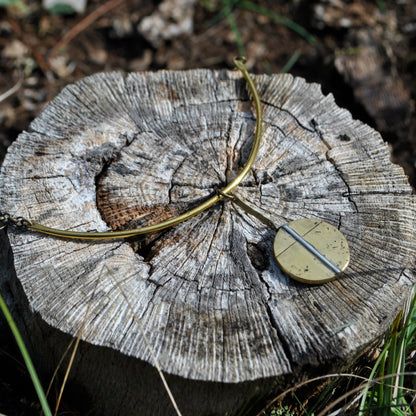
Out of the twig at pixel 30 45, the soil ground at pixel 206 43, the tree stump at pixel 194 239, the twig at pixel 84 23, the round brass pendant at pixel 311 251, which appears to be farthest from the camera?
the twig at pixel 84 23

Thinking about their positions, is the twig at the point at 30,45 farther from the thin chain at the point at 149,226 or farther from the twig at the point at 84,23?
the thin chain at the point at 149,226

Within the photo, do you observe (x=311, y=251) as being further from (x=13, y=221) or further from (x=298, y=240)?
(x=13, y=221)

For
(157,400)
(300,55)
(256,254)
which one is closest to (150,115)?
(256,254)

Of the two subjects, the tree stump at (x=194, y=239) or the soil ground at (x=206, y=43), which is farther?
the soil ground at (x=206, y=43)

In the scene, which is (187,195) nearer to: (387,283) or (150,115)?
(150,115)

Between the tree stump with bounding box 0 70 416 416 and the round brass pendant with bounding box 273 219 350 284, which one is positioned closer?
the tree stump with bounding box 0 70 416 416

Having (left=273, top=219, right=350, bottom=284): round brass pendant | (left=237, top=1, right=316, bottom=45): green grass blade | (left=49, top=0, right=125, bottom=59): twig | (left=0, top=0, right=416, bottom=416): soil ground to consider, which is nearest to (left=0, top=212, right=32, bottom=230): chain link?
(left=273, top=219, right=350, bottom=284): round brass pendant

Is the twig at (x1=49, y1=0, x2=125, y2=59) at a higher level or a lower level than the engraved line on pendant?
higher

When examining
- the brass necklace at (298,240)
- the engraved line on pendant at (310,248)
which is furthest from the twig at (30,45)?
the engraved line on pendant at (310,248)

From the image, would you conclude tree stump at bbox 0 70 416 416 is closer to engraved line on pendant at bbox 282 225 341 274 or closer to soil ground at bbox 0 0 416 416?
engraved line on pendant at bbox 282 225 341 274
